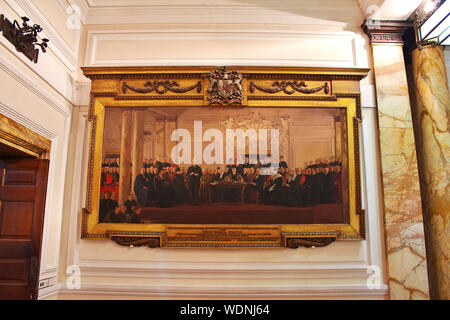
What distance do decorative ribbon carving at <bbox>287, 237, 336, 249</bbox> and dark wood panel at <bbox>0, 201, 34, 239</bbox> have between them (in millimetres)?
3609

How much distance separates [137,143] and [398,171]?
4026 mm

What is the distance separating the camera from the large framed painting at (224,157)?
5180 millimetres

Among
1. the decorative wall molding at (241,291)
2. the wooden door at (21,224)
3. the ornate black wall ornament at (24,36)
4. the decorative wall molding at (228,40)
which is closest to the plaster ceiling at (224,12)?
the decorative wall molding at (228,40)

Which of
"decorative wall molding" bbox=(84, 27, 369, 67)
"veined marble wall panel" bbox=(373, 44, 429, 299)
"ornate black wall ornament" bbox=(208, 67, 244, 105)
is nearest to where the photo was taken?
"veined marble wall panel" bbox=(373, 44, 429, 299)

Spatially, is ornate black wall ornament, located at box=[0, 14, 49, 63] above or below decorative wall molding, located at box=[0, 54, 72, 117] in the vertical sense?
above

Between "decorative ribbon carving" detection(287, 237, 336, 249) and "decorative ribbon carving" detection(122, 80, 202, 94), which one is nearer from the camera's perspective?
"decorative ribbon carving" detection(287, 237, 336, 249)

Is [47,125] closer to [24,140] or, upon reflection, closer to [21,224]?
[24,140]

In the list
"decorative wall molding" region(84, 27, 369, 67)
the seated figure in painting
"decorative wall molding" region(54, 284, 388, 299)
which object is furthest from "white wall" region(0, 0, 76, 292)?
the seated figure in painting

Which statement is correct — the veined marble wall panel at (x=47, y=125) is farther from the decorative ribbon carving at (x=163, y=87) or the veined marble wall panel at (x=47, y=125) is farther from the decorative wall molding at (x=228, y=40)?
the decorative wall molding at (x=228, y=40)

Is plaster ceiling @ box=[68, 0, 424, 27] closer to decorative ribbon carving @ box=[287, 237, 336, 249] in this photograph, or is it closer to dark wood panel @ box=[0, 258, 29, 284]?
decorative ribbon carving @ box=[287, 237, 336, 249]

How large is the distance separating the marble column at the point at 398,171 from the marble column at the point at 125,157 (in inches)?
154

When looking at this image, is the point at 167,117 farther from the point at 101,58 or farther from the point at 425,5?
the point at 425,5

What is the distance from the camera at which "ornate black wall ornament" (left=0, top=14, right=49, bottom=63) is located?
156 inches
